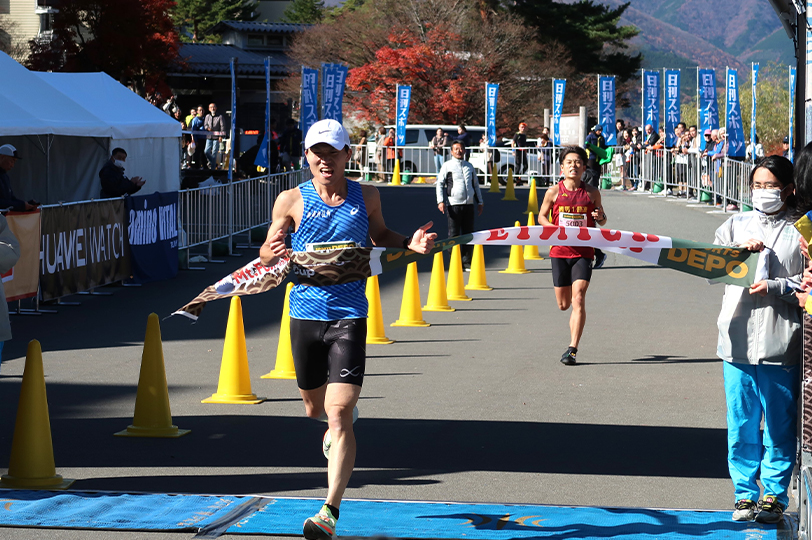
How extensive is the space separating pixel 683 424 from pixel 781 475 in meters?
2.52

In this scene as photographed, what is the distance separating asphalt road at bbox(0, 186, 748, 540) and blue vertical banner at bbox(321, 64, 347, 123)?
13037 mm

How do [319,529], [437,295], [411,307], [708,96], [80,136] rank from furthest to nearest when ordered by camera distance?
[708,96] → [80,136] → [437,295] → [411,307] → [319,529]

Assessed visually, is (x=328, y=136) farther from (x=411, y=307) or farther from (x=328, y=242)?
(x=411, y=307)

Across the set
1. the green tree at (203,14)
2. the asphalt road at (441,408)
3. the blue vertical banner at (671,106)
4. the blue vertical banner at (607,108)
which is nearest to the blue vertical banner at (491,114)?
the blue vertical banner at (607,108)

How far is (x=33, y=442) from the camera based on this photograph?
20.4 ft

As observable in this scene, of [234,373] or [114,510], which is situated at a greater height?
[234,373]

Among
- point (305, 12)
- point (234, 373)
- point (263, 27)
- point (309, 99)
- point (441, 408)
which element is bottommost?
point (441, 408)

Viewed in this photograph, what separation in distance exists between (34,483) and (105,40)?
31.7 m

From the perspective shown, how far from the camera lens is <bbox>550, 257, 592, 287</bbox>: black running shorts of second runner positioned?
1012 centimetres

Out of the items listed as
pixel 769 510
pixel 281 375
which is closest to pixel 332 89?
pixel 281 375

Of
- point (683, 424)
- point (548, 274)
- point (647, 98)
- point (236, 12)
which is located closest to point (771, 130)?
point (647, 98)

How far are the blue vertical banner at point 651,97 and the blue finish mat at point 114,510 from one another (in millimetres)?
32880

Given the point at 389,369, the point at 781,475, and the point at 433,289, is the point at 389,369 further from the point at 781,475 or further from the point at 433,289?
the point at 781,475

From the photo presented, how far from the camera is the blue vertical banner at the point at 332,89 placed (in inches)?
1068
